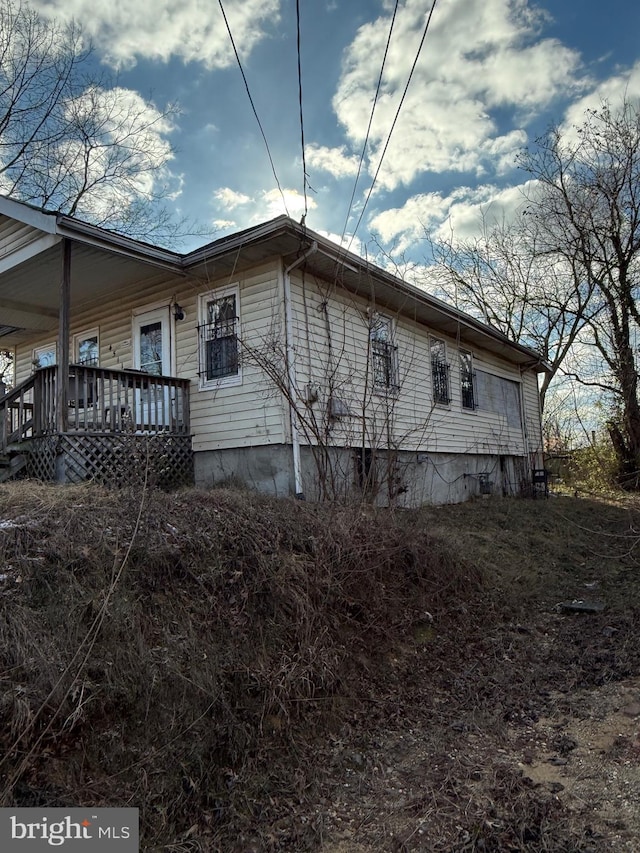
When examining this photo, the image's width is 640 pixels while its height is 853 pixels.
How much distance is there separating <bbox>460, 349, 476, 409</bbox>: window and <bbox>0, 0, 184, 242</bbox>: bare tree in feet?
36.6

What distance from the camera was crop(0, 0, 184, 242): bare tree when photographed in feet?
54.9

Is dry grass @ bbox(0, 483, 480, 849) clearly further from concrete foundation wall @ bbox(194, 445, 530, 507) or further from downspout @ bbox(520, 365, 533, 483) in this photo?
downspout @ bbox(520, 365, 533, 483)

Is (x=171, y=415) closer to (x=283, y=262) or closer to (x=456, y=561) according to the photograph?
(x=283, y=262)

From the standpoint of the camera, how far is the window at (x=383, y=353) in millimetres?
10297

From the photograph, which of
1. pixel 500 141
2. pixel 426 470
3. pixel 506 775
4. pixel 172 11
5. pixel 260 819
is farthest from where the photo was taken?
pixel 500 141

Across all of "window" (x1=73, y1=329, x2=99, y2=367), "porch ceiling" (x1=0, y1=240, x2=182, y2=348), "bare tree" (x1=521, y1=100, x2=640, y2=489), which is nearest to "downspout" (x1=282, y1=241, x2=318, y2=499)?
"porch ceiling" (x1=0, y1=240, x2=182, y2=348)

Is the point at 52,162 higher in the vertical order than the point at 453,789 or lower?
higher

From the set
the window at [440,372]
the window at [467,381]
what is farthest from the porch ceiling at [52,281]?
the window at [467,381]

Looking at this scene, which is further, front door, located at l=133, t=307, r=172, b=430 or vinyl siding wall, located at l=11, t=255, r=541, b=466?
front door, located at l=133, t=307, r=172, b=430

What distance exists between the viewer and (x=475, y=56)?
25.2ft

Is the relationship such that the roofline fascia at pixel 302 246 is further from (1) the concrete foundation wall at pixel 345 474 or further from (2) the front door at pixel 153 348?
(1) the concrete foundation wall at pixel 345 474

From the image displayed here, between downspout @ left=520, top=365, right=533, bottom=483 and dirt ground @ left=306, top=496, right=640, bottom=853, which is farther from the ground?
downspout @ left=520, top=365, right=533, bottom=483

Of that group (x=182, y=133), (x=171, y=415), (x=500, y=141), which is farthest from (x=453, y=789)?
(x=182, y=133)

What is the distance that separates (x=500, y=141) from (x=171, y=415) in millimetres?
10913
